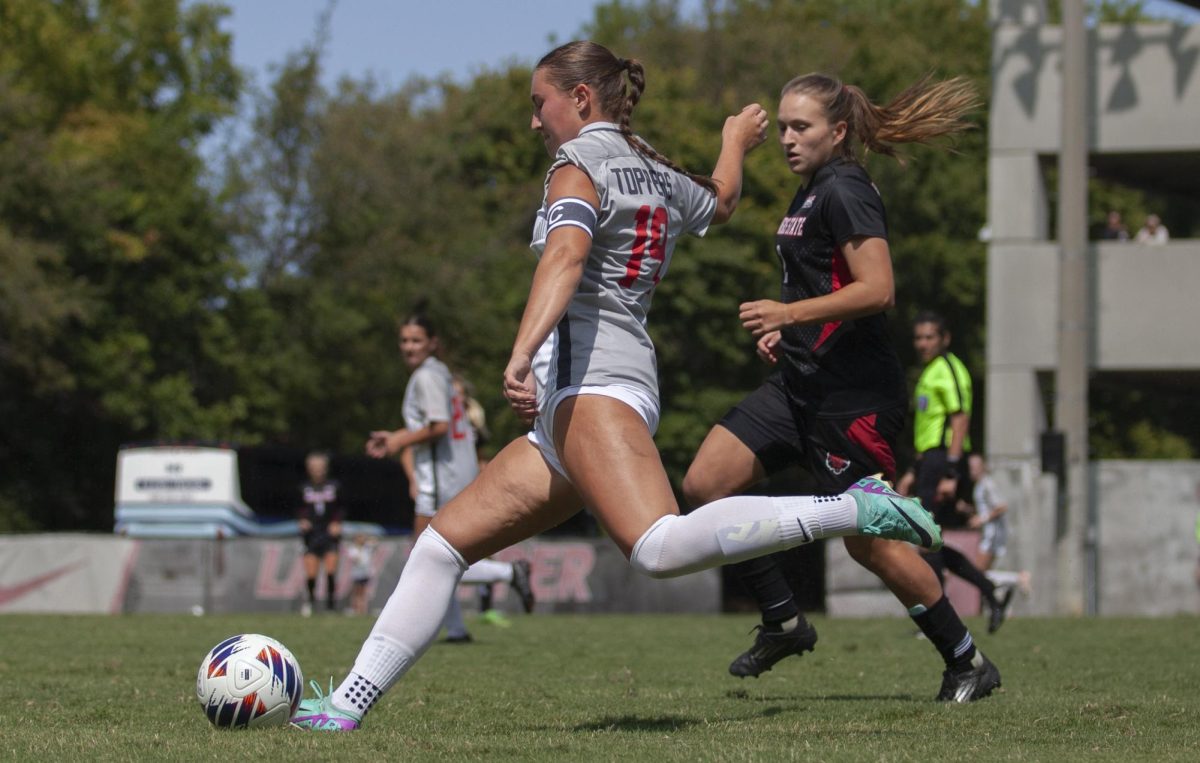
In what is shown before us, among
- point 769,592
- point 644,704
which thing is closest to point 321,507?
point 769,592

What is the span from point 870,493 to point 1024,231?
21122mm

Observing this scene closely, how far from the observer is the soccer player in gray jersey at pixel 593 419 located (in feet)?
16.4

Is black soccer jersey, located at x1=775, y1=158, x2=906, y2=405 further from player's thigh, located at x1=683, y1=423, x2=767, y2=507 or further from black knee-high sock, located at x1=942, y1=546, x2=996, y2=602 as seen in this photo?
black knee-high sock, located at x1=942, y1=546, x2=996, y2=602

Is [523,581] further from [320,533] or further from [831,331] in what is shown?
[320,533]

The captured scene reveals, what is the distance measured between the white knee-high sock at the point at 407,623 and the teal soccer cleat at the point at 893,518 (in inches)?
50.4

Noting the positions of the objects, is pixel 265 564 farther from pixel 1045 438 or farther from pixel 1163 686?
pixel 1163 686

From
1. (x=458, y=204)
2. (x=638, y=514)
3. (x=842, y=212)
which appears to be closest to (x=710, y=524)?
(x=638, y=514)

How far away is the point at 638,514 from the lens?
16.6 feet

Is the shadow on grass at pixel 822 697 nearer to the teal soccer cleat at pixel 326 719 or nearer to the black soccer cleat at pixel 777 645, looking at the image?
the black soccer cleat at pixel 777 645

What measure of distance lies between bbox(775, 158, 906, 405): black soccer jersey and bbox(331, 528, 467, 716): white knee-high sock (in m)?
1.75

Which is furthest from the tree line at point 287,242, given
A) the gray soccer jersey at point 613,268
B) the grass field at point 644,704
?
the gray soccer jersey at point 613,268

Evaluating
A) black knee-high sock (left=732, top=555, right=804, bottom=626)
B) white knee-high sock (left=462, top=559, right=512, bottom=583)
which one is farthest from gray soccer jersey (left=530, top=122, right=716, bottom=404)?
white knee-high sock (left=462, top=559, right=512, bottom=583)

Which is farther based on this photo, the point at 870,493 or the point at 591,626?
the point at 591,626

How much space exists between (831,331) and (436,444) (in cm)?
552
